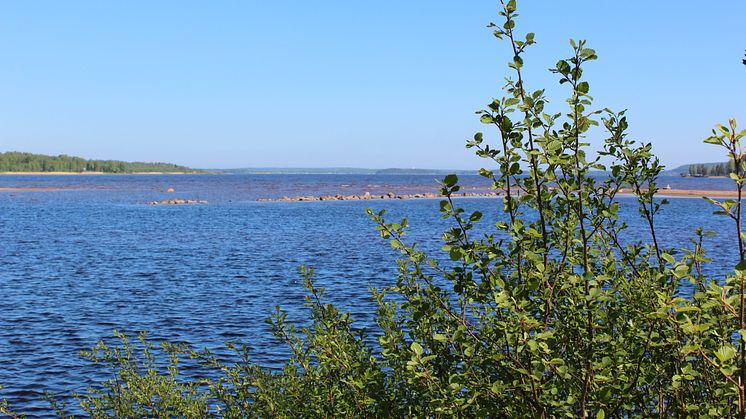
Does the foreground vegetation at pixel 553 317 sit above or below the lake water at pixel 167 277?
above

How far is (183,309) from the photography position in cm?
2538

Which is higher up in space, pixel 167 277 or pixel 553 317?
pixel 553 317

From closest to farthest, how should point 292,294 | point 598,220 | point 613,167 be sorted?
point 598,220, point 613,167, point 292,294

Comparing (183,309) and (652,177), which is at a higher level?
(652,177)

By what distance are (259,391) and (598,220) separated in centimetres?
484

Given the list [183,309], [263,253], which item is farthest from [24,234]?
[183,309]

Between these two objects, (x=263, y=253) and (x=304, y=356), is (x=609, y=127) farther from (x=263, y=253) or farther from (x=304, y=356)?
(x=263, y=253)

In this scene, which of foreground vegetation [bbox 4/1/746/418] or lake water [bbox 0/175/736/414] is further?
lake water [bbox 0/175/736/414]

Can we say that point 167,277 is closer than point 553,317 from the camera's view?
No

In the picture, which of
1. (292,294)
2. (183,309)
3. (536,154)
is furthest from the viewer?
(292,294)

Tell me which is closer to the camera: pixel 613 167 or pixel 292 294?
pixel 613 167

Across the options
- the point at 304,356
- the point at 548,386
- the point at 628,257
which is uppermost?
the point at 628,257

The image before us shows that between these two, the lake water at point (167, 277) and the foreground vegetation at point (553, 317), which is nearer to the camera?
the foreground vegetation at point (553, 317)

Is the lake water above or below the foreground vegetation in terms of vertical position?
below
